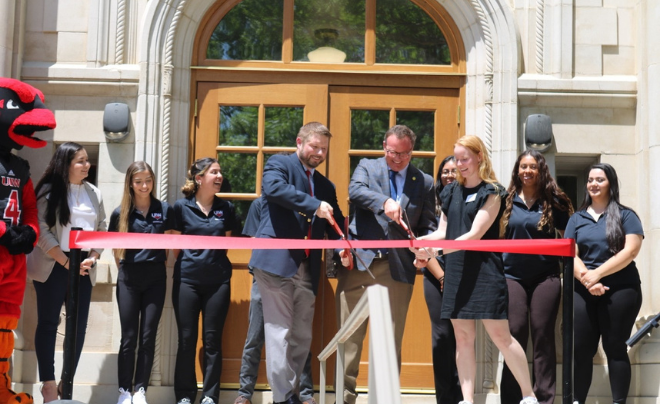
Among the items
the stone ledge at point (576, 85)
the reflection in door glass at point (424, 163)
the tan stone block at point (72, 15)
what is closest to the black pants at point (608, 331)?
the reflection in door glass at point (424, 163)

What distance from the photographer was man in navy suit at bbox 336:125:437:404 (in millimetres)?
6652

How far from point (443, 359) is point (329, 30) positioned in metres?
3.10

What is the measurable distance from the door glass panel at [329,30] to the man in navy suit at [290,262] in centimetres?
189

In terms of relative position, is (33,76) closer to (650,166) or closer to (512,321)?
(512,321)

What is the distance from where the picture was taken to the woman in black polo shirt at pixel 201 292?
281 inches

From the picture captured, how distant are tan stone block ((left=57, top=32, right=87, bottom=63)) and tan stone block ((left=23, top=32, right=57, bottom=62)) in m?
0.05

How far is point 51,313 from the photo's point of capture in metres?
6.71

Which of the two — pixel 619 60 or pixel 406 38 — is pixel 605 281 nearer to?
pixel 619 60

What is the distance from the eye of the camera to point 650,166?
770 cm

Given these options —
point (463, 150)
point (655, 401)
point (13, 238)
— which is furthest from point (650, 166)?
point (13, 238)

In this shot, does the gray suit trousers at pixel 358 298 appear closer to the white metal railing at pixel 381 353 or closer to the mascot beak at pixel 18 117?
the mascot beak at pixel 18 117

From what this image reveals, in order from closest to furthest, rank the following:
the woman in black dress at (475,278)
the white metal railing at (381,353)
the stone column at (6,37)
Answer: the white metal railing at (381,353), the woman in black dress at (475,278), the stone column at (6,37)

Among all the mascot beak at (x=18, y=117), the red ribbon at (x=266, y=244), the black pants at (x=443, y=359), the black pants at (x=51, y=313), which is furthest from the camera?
the black pants at (x=443, y=359)

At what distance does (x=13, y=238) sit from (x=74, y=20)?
2798 millimetres
